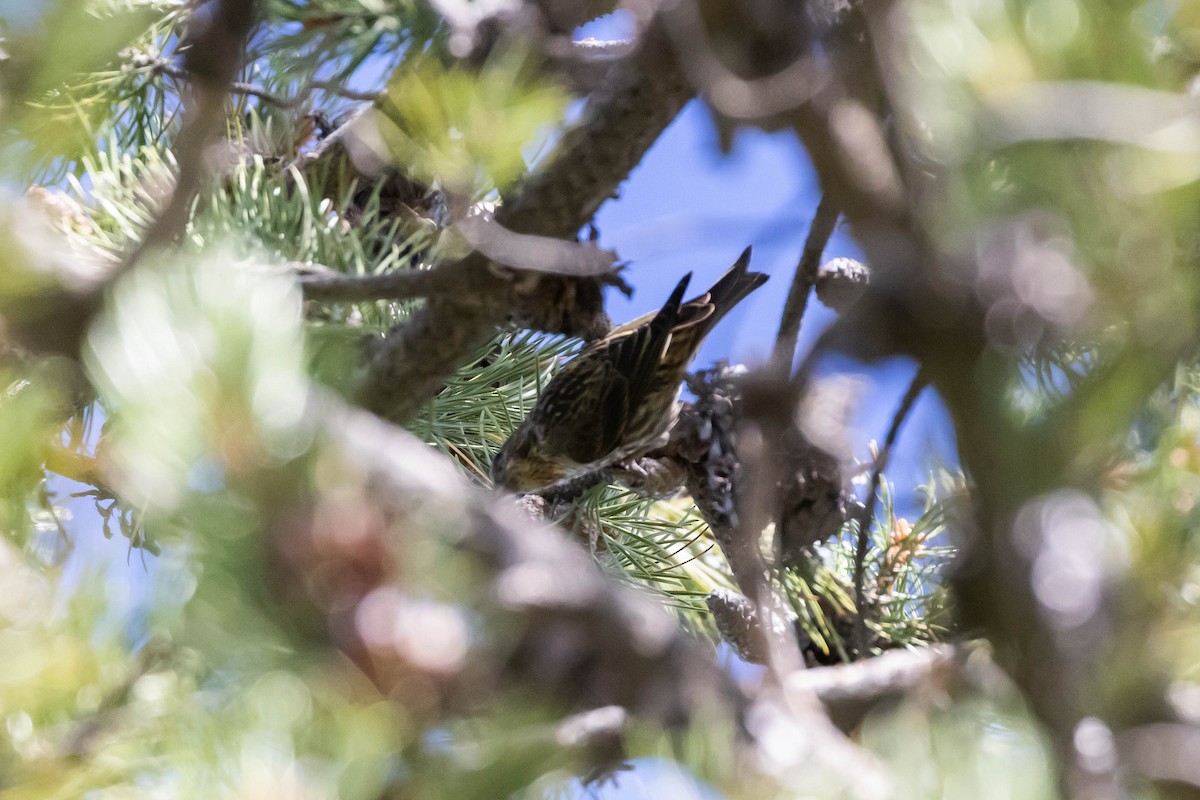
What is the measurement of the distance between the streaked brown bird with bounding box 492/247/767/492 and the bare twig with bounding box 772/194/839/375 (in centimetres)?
102

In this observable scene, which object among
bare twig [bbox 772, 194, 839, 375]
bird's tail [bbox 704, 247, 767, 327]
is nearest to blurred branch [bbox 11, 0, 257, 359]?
bare twig [bbox 772, 194, 839, 375]

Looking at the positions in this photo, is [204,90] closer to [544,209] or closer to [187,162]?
[187,162]

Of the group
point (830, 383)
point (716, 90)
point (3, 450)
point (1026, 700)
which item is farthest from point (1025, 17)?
point (830, 383)

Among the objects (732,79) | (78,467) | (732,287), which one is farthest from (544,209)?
(732,287)

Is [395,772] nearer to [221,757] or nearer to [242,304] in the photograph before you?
[221,757]

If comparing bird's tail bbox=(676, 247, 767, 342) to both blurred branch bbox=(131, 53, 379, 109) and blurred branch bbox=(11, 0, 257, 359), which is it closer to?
blurred branch bbox=(131, 53, 379, 109)

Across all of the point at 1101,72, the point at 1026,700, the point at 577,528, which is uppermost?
the point at 1101,72

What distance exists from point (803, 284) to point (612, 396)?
1227 millimetres

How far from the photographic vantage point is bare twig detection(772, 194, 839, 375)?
88 cm

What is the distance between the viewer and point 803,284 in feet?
3.05

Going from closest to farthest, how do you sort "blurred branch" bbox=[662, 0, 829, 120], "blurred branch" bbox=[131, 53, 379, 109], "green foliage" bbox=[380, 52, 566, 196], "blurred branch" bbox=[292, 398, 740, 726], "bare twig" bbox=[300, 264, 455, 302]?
"blurred branch" bbox=[292, 398, 740, 726] < "blurred branch" bbox=[662, 0, 829, 120] < "green foliage" bbox=[380, 52, 566, 196] < "bare twig" bbox=[300, 264, 455, 302] < "blurred branch" bbox=[131, 53, 379, 109]

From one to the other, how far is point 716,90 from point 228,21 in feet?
1.08

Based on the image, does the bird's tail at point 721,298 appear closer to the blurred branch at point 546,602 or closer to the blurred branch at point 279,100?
the blurred branch at point 279,100

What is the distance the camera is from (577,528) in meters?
1.89
